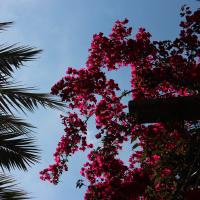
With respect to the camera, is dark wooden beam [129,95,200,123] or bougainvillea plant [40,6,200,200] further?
A: bougainvillea plant [40,6,200,200]

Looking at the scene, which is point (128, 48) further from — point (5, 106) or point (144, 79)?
point (5, 106)

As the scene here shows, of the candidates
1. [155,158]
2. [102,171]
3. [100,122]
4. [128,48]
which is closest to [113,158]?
[102,171]

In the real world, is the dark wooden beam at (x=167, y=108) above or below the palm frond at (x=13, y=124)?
below

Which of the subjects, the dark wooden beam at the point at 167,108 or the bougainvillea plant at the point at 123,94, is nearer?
the dark wooden beam at the point at 167,108

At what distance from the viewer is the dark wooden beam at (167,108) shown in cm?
267

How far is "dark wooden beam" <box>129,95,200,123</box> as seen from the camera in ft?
8.77

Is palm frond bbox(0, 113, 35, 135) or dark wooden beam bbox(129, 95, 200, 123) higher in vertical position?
palm frond bbox(0, 113, 35, 135)

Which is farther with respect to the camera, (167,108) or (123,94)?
(123,94)

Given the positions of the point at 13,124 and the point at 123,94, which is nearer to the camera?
the point at 13,124

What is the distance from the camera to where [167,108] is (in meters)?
2.69

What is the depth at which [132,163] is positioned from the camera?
9.80 m

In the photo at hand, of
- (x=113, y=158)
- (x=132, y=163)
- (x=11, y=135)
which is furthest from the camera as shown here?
(x=132, y=163)

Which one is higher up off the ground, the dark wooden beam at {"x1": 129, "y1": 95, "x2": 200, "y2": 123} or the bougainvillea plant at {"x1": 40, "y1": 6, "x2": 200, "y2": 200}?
the bougainvillea plant at {"x1": 40, "y1": 6, "x2": 200, "y2": 200}

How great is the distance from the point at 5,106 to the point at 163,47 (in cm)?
535
